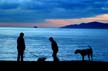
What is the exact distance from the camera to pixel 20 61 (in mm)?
17641

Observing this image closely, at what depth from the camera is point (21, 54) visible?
1723cm
